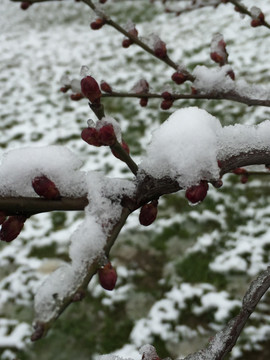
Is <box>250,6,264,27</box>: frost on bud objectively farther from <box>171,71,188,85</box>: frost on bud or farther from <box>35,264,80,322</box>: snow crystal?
<box>35,264,80,322</box>: snow crystal

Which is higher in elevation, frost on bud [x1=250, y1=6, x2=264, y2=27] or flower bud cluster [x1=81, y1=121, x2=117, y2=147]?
flower bud cluster [x1=81, y1=121, x2=117, y2=147]

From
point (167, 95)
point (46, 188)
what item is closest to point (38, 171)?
point (46, 188)

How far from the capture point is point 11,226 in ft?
2.88

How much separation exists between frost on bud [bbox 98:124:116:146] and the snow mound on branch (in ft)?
0.42

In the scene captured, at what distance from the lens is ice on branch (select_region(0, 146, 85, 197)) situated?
2.92ft

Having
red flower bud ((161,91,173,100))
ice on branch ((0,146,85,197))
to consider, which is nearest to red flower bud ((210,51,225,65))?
red flower bud ((161,91,173,100))

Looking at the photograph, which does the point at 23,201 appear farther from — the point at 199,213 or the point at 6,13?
the point at 6,13

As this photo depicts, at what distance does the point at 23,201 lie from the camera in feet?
2.72

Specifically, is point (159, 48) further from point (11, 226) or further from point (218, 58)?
point (11, 226)

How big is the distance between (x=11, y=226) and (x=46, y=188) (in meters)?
0.14

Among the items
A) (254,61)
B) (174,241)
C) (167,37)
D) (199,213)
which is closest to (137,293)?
(174,241)

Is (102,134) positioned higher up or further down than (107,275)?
higher up

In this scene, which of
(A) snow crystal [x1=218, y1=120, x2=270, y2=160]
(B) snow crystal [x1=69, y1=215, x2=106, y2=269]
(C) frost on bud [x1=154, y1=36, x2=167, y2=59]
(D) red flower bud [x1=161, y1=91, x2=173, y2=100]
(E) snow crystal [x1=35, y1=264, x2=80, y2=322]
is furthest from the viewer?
(C) frost on bud [x1=154, y1=36, x2=167, y2=59]

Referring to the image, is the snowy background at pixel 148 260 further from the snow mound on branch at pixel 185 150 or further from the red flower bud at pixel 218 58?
the snow mound on branch at pixel 185 150
